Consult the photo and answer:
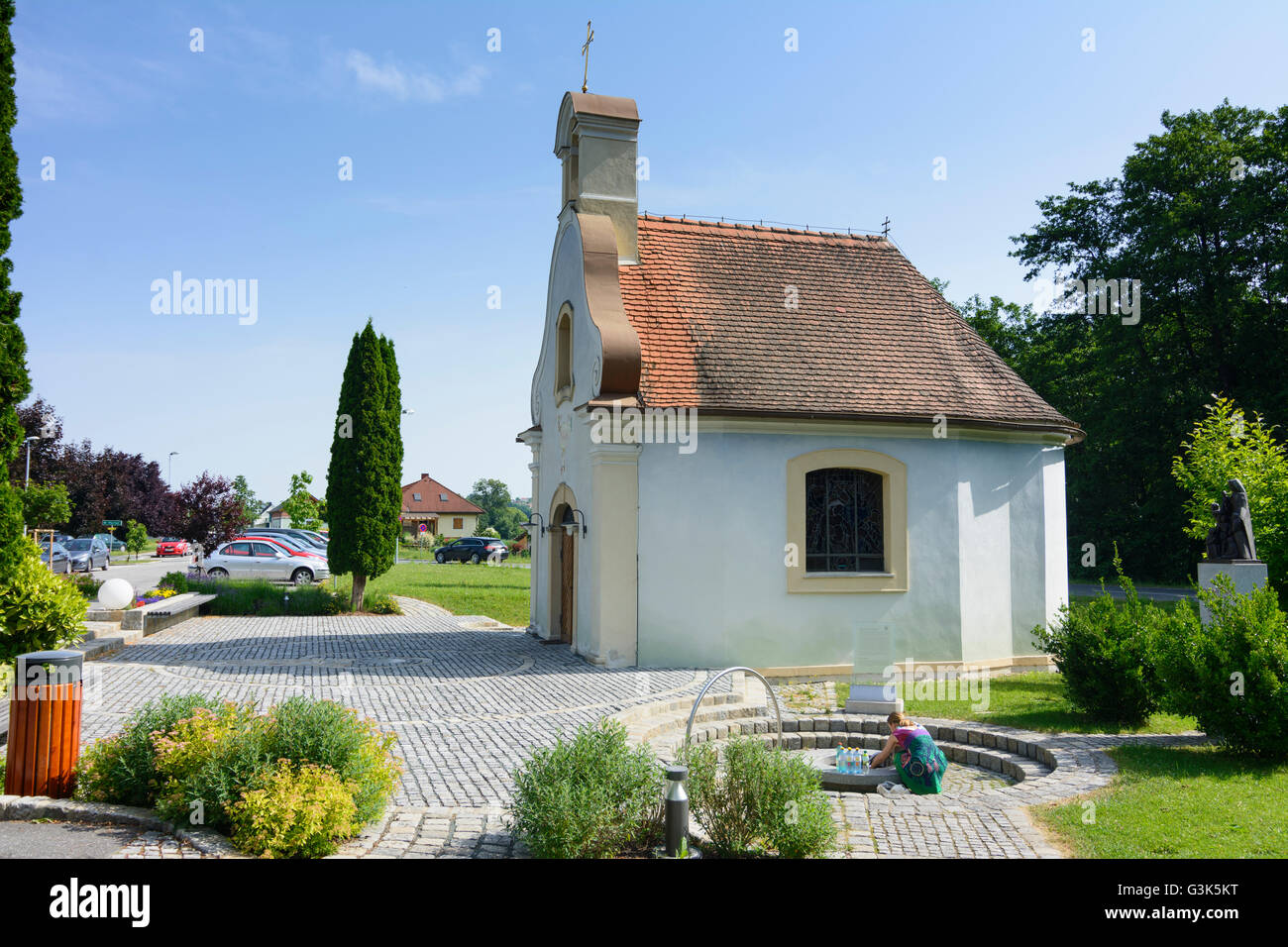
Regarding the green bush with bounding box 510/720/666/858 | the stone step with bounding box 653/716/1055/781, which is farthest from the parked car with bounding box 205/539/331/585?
the green bush with bounding box 510/720/666/858

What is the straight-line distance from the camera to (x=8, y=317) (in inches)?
440

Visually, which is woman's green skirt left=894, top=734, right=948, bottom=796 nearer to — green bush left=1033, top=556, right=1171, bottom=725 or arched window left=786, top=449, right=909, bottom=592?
green bush left=1033, top=556, right=1171, bottom=725

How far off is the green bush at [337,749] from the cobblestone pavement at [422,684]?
892 millimetres

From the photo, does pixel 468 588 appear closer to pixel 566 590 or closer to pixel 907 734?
pixel 566 590

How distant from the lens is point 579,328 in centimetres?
1535

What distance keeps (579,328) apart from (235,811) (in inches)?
430

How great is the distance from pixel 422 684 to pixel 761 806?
26.7ft

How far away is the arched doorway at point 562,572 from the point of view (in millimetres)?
15922

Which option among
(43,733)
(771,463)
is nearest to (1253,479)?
(771,463)

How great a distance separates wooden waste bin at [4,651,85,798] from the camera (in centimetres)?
664

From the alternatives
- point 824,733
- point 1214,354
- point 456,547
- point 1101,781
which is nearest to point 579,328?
point 824,733

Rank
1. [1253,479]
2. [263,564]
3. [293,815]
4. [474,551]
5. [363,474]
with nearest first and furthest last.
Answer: [293,815], [1253,479], [363,474], [263,564], [474,551]

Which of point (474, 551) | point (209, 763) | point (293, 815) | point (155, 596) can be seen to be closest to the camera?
point (293, 815)
